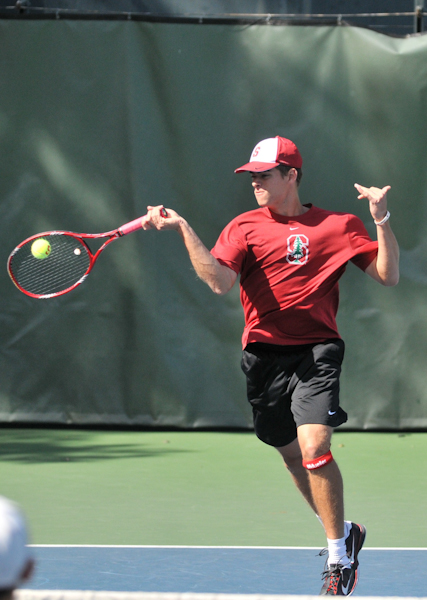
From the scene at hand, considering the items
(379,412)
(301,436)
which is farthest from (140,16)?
(301,436)

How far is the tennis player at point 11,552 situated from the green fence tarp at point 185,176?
19.2ft

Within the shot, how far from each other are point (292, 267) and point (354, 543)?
1.07 m

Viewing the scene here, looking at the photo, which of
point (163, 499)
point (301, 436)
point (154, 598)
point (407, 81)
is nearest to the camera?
point (154, 598)

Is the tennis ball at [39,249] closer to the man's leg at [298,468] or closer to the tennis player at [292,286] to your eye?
the tennis player at [292,286]

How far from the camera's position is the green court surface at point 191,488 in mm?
4566

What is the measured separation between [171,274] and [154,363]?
65 cm

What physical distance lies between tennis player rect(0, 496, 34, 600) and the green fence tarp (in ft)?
19.2

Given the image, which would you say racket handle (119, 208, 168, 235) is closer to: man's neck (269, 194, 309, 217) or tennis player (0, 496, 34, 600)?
man's neck (269, 194, 309, 217)

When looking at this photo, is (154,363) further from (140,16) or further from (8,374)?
(140,16)

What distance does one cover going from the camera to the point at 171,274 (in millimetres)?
7086

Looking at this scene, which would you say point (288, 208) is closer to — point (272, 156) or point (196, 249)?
point (272, 156)

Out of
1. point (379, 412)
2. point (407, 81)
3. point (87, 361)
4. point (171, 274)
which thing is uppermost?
point (407, 81)

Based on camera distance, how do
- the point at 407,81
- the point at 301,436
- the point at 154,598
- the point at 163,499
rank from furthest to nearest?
1. the point at 407,81
2. the point at 163,499
3. the point at 301,436
4. the point at 154,598

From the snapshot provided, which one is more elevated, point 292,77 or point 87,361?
A: point 292,77
